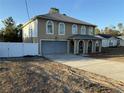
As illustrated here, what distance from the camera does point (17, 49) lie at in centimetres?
→ 1864

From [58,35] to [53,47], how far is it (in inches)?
76.7

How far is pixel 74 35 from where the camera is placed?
24016 millimetres

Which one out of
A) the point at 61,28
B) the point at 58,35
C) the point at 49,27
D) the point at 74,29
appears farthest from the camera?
the point at 74,29

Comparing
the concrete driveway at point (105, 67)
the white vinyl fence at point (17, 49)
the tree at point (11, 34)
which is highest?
the tree at point (11, 34)

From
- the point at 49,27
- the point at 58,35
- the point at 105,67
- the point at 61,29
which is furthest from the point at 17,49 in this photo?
the point at 105,67

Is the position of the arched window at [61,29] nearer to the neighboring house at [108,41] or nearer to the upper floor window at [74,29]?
the upper floor window at [74,29]

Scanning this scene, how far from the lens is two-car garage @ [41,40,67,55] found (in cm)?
2141

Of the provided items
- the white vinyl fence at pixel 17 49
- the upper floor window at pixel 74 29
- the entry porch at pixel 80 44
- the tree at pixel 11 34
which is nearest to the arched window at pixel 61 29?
the entry porch at pixel 80 44

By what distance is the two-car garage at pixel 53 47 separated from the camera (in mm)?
21414

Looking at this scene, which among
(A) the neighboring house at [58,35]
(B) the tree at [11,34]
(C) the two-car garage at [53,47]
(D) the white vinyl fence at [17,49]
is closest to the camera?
(D) the white vinyl fence at [17,49]

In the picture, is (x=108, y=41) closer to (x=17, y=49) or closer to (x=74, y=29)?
(x=74, y=29)

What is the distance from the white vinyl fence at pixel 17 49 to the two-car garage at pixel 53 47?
5.51ft

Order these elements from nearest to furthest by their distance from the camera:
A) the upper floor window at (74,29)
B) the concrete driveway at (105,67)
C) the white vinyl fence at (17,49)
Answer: the concrete driveway at (105,67) → the white vinyl fence at (17,49) → the upper floor window at (74,29)

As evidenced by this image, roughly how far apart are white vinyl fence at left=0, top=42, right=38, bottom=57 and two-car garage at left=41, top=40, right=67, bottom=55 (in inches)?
66.1
